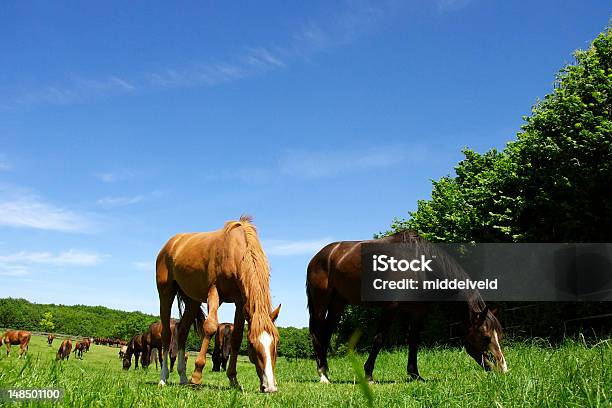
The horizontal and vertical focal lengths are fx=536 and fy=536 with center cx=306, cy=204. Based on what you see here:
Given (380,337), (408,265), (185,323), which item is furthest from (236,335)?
(408,265)

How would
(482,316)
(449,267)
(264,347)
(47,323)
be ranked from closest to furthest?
(264,347)
(482,316)
(449,267)
(47,323)

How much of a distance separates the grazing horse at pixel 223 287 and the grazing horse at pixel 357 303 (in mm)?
3450

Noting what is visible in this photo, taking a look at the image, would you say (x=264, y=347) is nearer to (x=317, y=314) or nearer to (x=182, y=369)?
(x=182, y=369)

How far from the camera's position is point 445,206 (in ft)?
97.1

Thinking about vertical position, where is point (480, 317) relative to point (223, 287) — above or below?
below

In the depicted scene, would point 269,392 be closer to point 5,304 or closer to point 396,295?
point 396,295

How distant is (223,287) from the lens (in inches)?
343

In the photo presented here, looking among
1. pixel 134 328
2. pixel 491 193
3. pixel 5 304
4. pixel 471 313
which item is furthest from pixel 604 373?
pixel 5 304

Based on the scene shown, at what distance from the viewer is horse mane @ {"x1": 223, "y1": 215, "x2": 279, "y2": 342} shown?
757 cm

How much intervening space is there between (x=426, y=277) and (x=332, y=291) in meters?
2.94

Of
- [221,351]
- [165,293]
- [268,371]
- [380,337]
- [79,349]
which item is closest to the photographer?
[268,371]

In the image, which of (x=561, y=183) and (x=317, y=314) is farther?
(x=561, y=183)

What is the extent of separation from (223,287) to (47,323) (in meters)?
59.5

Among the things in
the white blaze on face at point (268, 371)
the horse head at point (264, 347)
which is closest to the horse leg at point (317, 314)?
the horse head at point (264, 347)
